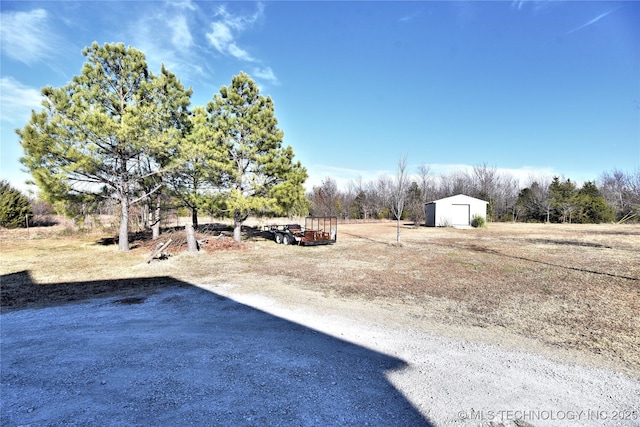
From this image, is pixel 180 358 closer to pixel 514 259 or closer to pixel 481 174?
pixel 514 259

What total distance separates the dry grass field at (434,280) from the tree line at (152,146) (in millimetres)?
2539

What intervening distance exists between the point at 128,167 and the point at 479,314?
628 inches

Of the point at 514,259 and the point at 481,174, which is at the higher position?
the point at 481,174

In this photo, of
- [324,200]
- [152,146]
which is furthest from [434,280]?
[324,200]

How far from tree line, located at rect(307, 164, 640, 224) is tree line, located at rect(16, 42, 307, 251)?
6.72 m

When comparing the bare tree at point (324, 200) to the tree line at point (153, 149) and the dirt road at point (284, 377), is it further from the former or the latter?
the dirt road at point (284, 377)

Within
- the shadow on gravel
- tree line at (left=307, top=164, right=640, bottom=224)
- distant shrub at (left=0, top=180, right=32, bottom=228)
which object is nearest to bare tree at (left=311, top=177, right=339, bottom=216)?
tree line at (left=307, top=164, right=640, bottom=224)

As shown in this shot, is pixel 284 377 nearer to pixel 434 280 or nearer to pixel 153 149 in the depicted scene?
pixel 434 280

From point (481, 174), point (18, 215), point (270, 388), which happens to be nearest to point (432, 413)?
point (270, 388)

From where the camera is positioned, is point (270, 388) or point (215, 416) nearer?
point (215, 416)

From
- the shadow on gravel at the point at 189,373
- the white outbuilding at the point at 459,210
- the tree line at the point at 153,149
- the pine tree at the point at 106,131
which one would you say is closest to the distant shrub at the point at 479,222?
the white outbuilding at the point at 459,210

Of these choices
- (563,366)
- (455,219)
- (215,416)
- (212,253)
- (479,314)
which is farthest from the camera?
(455,219)

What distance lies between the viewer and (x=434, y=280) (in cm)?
832

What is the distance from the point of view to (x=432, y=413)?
278 centimetres
